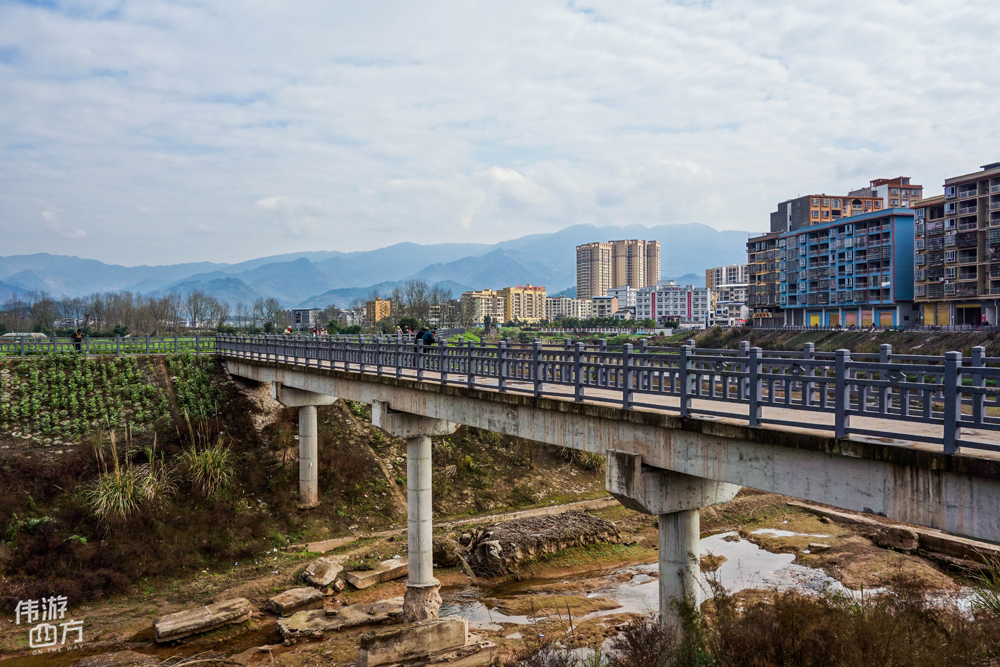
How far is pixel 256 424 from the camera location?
98.5 ft

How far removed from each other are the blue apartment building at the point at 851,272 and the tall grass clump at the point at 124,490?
252 feet

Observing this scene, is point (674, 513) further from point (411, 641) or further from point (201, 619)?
point (201, 619)

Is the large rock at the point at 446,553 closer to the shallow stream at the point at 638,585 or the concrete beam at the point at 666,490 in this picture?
the shallow stream at the point at 638,585

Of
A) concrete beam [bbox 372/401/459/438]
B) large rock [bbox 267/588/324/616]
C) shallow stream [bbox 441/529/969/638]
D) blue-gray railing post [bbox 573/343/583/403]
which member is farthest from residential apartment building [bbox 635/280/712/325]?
blue-gray railing post [bbox 573/343/583/403]

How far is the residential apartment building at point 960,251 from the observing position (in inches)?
2379

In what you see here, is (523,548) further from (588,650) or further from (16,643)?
(16,643)

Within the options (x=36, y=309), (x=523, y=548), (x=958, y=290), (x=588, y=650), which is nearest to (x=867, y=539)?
(x=523, y=548)

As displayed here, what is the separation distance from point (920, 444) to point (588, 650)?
11.2 metres

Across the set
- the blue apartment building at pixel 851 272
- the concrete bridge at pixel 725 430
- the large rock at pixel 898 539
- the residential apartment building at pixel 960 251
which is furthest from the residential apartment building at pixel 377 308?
the concrete bridge at pixel 725 430

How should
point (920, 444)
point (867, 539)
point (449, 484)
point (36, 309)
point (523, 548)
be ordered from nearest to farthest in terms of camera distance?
point (920, 444), point (523, 548), point (867, 539), point (449, 484), point (36, 309)

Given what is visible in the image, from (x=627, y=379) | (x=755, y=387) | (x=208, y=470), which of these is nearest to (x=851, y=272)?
(x=208, y=470)

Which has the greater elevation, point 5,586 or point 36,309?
point 36,309

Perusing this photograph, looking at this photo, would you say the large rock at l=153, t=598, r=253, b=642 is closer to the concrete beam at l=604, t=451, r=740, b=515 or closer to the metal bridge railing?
the metal bridge railing

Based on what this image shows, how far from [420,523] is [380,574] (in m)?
5.00
